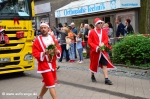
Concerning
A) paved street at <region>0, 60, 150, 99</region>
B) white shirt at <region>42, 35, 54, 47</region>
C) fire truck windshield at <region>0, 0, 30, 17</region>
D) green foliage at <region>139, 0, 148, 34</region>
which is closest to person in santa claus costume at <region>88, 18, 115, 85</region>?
paved street at <region>0, 60, 150, 99</region>

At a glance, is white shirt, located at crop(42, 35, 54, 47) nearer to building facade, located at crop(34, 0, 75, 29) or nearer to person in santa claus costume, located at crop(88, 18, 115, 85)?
person in santa claus costume, located at crop(88, 18, 115, 85)

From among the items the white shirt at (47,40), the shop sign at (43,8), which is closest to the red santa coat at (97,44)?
the white shirt at (47,40)

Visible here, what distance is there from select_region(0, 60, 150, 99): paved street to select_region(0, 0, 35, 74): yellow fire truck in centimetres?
59

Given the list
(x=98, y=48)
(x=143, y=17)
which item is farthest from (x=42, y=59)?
(x=143, y=17)

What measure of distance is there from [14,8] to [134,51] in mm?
4856

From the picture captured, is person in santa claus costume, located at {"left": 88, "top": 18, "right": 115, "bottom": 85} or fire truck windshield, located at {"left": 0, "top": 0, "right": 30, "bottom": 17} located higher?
fire truck windshield, located at {"left": 0, "top": 0, "right": 30, "bottom": 17}

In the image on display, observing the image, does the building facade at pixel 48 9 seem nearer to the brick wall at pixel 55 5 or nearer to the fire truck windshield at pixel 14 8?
the brick wall at pixel 55 5

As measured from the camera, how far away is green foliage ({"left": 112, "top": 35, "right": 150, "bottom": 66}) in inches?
424

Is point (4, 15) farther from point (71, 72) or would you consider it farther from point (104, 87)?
point (104, 87)

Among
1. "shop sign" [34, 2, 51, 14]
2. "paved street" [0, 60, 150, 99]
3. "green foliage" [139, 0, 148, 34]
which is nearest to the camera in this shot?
"paved street" [0, 60, 150, 99]

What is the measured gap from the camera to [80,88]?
8.11 meters

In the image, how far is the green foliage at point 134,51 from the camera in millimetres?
10773

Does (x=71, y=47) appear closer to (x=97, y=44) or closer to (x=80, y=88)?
(x=97, y=44)

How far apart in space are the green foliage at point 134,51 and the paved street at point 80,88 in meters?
1.65
